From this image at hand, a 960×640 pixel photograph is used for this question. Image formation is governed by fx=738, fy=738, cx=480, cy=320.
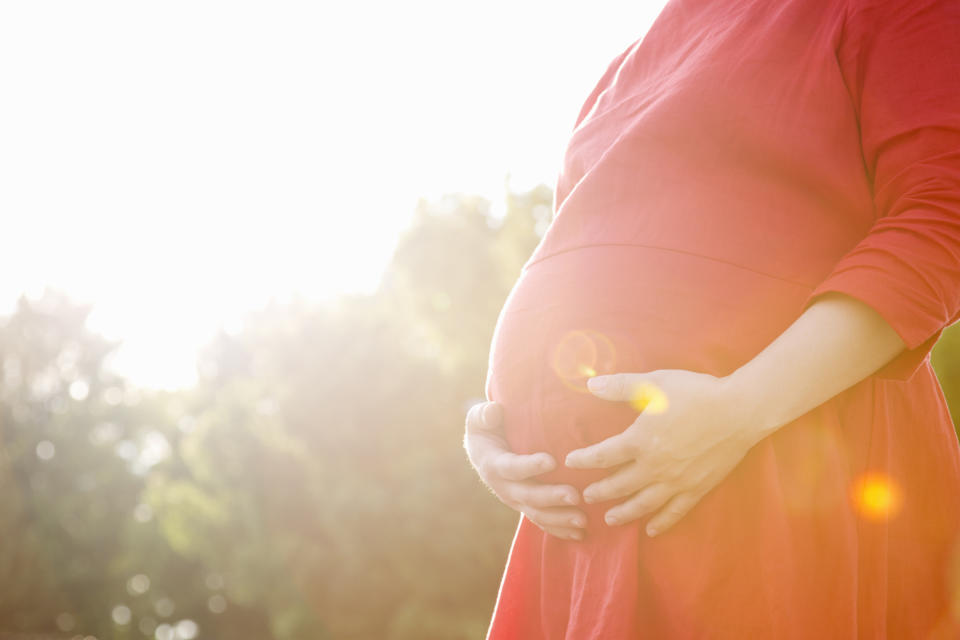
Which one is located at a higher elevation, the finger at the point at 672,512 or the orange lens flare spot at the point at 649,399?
the orange lens flare spot at the point at 649,399

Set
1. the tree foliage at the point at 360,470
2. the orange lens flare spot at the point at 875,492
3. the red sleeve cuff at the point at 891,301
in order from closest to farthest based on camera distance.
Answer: the red sleeve cuff at the point at 891,301
the orange lens flare spot at the point at 875,492
the tree foliage at the point at 360,470

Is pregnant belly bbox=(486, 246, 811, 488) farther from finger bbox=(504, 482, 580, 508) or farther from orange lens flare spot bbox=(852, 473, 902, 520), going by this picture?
orange lens flare spot bbox=(852, 473, 902, 520)

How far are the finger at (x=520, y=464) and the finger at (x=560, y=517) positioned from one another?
0.05 meters

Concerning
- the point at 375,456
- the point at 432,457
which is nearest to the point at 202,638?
the point at 375,456

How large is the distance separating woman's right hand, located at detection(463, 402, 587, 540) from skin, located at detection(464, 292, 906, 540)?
96 millimetres

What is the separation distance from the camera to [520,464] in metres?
0.94

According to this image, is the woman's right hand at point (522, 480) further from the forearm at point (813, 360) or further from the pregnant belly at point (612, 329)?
the forearm at point (813, 360)

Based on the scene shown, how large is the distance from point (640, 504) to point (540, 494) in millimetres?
145

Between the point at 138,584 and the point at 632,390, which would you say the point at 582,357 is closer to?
the point at 632,390

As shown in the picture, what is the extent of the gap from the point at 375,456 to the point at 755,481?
7949 mm

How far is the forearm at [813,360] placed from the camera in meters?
0.77

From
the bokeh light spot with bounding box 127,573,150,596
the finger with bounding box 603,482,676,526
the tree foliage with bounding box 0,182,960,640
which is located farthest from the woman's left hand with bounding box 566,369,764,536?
the bokeh light spot with bounding box 127,573,150,596

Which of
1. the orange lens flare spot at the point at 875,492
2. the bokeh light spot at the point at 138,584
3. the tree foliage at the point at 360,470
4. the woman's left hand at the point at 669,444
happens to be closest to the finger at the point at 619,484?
the woman's left hand at the point at 669,444

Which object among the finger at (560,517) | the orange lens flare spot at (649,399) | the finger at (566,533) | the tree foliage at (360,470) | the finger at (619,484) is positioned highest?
the orange lens flare spot at (649,399)
